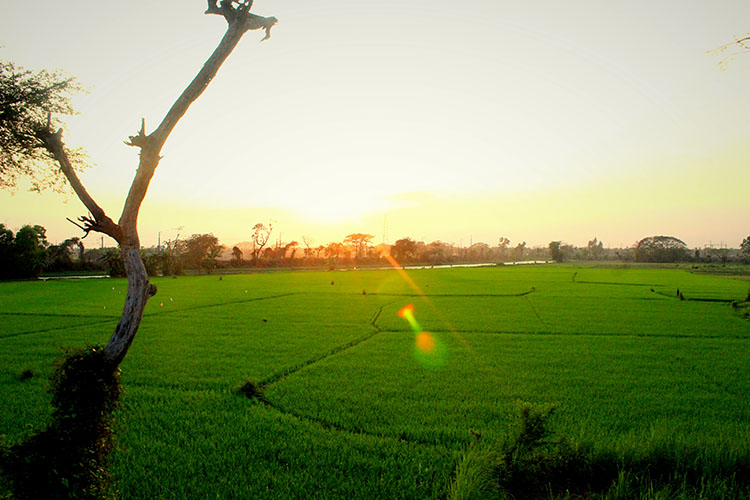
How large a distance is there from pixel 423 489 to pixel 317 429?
6.90 ft

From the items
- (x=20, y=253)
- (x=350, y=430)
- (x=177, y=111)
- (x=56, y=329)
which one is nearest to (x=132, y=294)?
(x=177, y=111)

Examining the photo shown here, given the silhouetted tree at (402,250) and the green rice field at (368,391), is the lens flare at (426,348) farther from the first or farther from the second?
the silhouetted tree at (402,250)

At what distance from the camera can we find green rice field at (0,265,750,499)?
494 cm

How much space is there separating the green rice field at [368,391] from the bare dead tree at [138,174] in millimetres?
1563

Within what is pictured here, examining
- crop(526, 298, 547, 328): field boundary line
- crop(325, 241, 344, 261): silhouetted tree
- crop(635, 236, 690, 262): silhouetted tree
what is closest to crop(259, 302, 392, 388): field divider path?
crop(526, 298, 547, 328): field boundary line

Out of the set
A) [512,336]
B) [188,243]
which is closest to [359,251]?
[188,243]

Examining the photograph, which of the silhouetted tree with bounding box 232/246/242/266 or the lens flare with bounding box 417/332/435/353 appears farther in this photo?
the silhouetted tree with bounding box 232/246/242/266

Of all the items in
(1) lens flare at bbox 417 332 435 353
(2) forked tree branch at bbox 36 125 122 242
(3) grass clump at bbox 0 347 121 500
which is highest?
(2) forked tree branch at bbox 36 125 122 242

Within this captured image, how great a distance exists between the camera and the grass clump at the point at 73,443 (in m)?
3.40

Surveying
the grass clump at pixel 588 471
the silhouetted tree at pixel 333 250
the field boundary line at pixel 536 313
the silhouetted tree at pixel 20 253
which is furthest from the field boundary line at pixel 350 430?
the silhouetted tree at pixel 333 250

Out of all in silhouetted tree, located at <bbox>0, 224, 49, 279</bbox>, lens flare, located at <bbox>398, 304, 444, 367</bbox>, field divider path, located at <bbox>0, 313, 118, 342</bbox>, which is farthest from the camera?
silhouetted tree, located at <bbox>0, 224, 49, 279</bbox>

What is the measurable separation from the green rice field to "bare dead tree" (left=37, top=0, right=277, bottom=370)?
156 cm

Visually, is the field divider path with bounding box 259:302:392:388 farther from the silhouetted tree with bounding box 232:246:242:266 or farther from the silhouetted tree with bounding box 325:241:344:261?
the silhouetted tree with bounding box 325:241:344:261

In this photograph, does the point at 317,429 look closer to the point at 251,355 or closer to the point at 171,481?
the point at 171,481
